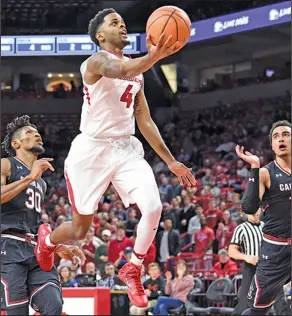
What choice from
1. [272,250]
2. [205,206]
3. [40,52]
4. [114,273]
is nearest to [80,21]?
[40,52]

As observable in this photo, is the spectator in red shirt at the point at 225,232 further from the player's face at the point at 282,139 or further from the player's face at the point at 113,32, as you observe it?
the player's face at the point at 113,32

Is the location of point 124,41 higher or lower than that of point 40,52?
lower

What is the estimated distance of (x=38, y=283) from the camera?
267 inches

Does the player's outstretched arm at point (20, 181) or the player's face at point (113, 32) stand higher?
the player's face at point (113, 32)

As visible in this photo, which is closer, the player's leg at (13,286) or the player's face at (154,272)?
the player's leg at (13,286)

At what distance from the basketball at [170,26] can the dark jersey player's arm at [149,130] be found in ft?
3.24

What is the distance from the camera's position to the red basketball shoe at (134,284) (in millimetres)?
5988

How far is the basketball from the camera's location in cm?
522

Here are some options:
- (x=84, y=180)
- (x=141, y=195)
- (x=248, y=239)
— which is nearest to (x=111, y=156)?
(x=84, y=180)

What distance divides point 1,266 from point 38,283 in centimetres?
33

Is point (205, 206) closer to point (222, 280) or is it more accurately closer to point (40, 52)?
point (222, 280)

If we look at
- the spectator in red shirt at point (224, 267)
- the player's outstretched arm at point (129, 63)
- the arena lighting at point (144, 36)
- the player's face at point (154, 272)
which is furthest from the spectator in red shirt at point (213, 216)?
the player's outstretched arm at point (129, 63)

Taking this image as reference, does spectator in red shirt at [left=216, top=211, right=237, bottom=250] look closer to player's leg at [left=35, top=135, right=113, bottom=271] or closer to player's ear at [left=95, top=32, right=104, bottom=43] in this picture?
player's leg at [left=35, top=135, right=113, bottom=271]

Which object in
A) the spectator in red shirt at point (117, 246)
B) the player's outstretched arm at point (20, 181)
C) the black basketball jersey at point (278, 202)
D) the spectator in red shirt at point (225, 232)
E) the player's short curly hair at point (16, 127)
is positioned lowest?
the spectator in red shirt at point (117, 246)
